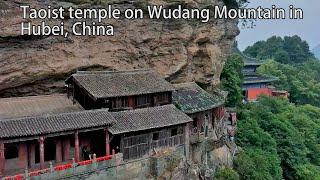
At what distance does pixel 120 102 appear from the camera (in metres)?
28.0

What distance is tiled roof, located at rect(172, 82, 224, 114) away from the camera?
32.9 metres

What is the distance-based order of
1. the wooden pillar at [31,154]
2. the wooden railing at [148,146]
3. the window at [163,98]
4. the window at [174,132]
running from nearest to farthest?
1. the wooden pillar at [31,154]
2. the wooden railing at [148,146]
3. the window at [174,132]
4. the window at [163,98]

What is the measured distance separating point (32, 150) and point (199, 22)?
1776 cm

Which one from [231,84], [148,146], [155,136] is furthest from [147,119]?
[231,84]

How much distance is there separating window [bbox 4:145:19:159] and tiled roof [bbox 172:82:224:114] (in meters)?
12.3

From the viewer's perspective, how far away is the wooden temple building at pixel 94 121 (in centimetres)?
2359

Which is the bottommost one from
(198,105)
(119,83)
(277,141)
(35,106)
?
(277,141)

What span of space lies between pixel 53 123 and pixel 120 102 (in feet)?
17.8

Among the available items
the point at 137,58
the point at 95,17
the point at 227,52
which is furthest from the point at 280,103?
the point at 95,17

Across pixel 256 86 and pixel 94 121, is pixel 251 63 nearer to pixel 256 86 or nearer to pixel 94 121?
pixel 256 86

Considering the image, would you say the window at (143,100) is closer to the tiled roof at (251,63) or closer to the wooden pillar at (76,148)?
the wooden pillar at (76,148)

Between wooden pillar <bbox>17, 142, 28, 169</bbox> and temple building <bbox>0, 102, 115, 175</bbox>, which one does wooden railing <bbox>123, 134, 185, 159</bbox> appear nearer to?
temple building <bbox>0, 102, 115, 175</bbox>

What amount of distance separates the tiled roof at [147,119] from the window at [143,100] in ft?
2.69

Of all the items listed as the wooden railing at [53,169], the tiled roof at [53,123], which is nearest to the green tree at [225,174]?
the wooden railing at [53,169]
